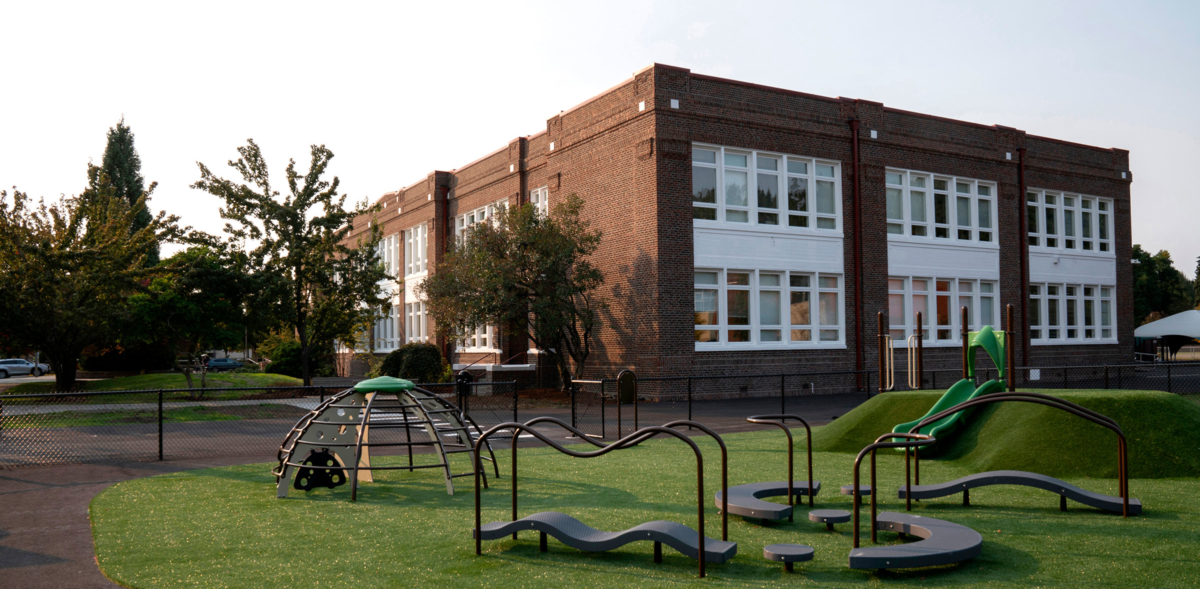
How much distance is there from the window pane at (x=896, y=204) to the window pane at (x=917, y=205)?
1.20 feet

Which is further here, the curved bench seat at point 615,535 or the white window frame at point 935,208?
the white window frame at point 935,208

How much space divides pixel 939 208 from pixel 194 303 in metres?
26.3

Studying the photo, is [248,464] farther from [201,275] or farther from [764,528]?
[201,275]

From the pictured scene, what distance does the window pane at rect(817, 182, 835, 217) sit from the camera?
27141 mm

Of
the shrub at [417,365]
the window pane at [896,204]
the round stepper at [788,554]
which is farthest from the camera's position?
the window pane at [896,204]

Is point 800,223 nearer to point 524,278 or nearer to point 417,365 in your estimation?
point 524,278

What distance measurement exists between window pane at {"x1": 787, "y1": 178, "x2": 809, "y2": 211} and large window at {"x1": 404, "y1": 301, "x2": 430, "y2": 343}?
67.0 feet

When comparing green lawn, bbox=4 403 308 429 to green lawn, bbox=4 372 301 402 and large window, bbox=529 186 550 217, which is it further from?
large window, bbox=529 186 550 217

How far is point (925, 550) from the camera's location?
5.91 m

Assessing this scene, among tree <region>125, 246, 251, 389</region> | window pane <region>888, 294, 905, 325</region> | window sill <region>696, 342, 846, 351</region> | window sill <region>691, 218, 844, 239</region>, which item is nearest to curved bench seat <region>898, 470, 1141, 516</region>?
window sill <region>696, 342, 846, 351</region>

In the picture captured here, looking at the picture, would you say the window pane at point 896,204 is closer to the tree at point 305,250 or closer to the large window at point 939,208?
the large window at point 939,208

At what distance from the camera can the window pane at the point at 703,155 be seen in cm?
2466

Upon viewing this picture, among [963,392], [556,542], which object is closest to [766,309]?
[963,392]

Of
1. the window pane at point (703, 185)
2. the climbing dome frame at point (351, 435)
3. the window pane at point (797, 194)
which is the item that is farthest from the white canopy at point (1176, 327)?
the climbing dome frame at point (351, 435)
